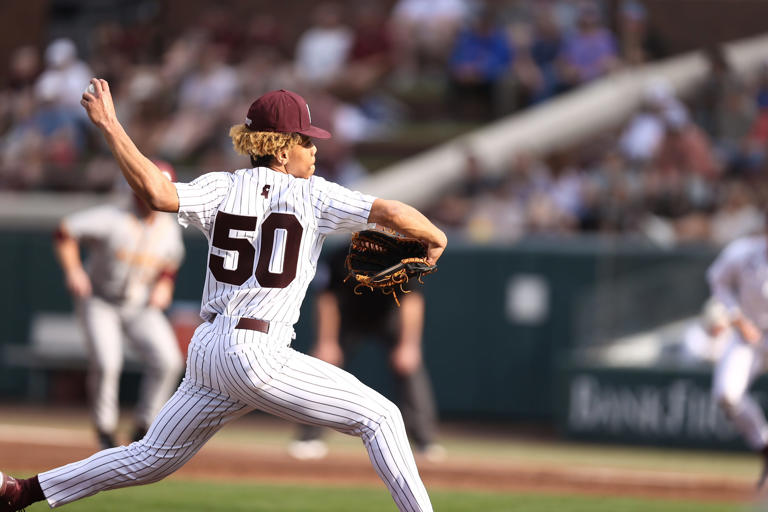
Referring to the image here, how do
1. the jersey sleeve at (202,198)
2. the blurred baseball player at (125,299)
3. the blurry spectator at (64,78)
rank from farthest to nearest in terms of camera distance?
1. the blurry spectator at (64,78)
2. the blurred baseball player at (125,299)
3. the jersey sleeve at (202,198)

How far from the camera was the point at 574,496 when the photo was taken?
27.1 ft

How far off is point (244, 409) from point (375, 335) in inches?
211

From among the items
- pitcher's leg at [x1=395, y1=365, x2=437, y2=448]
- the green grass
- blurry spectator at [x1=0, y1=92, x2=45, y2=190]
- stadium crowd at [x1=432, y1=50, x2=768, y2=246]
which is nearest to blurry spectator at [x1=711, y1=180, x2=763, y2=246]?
stadium crowd at [x1=432, y1=50, x2=768, y2=246]

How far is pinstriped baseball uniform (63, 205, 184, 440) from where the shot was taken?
8.73 meters

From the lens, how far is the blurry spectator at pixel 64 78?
16078mm

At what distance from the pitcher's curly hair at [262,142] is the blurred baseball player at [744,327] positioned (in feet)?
16.1

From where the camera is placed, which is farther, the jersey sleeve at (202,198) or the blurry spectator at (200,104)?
the blurry spectator at (200,104)

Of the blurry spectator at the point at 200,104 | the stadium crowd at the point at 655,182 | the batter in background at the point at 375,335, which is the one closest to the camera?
the batter in background at the point at 375,335

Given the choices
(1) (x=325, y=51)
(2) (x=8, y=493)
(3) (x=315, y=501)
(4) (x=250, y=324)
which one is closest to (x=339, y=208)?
(4) (x=250, y=324)

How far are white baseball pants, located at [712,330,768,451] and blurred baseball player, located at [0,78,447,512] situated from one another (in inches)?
174

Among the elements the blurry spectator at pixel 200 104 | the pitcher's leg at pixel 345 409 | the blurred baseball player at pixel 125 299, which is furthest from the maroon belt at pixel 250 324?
the blurry spectator at pixel 200 104

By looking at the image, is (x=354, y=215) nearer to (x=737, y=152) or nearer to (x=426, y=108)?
(x=737, y=152)

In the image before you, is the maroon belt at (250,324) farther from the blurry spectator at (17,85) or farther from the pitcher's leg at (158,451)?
the blurry spectator at (17,85)

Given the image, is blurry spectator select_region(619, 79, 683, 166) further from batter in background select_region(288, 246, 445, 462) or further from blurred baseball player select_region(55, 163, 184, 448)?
blurred baseball player select_region(55, 163, 184, 448)
